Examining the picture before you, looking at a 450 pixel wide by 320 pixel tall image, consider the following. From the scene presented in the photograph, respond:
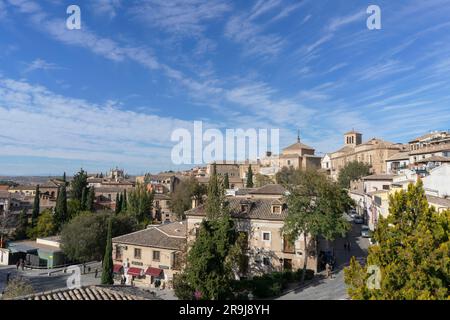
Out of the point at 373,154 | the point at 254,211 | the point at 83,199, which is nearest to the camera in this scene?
the point at 254,211

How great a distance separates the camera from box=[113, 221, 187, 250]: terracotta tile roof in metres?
26.9

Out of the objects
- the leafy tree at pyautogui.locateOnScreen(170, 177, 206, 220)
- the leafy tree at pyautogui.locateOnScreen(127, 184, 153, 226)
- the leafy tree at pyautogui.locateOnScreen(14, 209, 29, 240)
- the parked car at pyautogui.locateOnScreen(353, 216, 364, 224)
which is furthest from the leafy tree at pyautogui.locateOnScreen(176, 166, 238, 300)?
the leafy tree at pyautogui.locateOnScreen(14, 209, 29, 240)

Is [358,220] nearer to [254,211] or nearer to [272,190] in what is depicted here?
[272,190]

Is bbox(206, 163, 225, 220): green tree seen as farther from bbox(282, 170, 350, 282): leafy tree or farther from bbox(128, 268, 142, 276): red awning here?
bbox(128, 268, 142, 276): red awning

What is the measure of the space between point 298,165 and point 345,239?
5432cm

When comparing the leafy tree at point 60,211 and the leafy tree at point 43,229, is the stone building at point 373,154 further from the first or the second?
the leafy tree at point 43,229

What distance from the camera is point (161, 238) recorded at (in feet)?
92.1

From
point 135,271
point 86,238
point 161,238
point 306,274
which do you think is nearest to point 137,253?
point 135,271

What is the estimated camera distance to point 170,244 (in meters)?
26.8

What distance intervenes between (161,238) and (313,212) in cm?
1355

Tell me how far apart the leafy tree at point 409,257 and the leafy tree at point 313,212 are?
11501 mm

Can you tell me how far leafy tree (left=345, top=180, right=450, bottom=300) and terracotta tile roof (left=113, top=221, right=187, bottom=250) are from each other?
18322 mm
